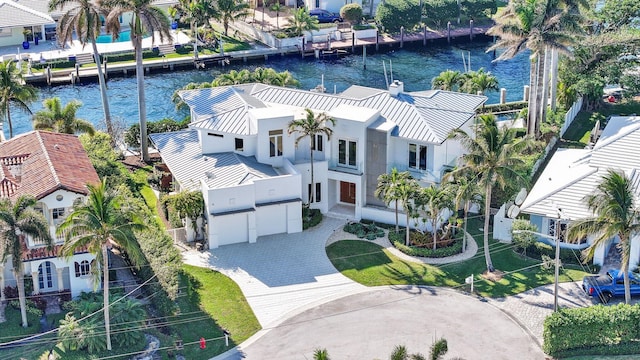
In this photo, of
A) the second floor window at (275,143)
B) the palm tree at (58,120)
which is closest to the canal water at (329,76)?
the palm tree at (58,120)

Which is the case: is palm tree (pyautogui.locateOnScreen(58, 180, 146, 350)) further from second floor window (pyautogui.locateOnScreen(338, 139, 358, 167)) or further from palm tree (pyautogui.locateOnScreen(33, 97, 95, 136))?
palm tree (pyautogui.locateOnScreen(33, 97, 95, 136))

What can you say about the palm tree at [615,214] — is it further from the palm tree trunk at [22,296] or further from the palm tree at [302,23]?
the palm tree at [302,23]

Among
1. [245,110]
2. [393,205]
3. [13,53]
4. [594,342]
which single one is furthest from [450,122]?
[13,53]

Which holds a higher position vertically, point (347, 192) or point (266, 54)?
point (266, 54)

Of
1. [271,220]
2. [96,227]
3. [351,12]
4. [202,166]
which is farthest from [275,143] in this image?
[351,12]

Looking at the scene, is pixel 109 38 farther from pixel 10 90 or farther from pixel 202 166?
pixel 202 166

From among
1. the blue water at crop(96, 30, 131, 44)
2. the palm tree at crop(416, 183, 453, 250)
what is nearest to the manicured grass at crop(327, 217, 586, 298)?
the palm tree at crop(416, 183, 453, 250)
